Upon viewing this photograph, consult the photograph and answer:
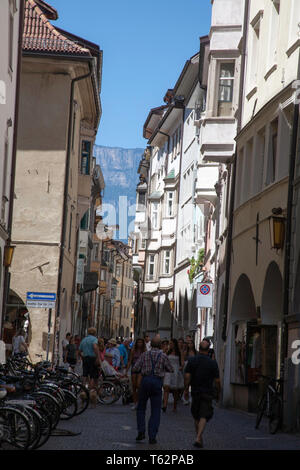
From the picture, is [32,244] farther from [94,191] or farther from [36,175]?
[94,191]

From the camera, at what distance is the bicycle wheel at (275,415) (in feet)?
61.5

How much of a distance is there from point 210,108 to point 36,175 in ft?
31.2

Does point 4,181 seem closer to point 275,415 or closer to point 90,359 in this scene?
point 90,359

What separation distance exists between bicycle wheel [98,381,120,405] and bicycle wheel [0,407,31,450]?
13116 millimetres

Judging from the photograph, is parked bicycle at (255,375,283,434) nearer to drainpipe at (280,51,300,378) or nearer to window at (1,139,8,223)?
drainpipe at (280,51,300,378)

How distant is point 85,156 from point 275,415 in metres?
29.7

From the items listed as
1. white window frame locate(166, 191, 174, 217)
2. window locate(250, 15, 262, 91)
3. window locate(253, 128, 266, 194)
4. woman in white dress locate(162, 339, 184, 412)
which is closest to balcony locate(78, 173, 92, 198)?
white window frame locate(166, 191, 174, 217)

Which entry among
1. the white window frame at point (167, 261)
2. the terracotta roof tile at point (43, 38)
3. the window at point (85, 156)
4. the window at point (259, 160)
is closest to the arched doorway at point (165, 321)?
the white window frame at point (167, 261)

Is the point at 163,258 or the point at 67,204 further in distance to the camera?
the point at 163,258

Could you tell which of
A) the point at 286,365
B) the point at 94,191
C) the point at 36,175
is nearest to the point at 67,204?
the point at 36,175

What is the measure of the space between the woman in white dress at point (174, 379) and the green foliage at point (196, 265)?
18.8 meters

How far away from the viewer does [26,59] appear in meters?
38.2

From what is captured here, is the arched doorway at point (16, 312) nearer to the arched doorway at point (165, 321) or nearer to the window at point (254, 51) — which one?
the window at point (254, 51)

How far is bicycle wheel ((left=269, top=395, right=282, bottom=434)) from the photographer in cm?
1873
